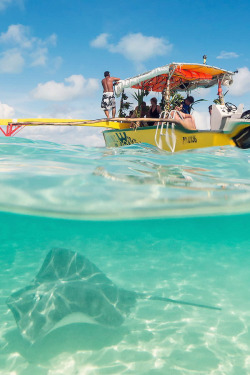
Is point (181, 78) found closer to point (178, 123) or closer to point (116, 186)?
point (178, 123)

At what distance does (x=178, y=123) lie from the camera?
34.3ft

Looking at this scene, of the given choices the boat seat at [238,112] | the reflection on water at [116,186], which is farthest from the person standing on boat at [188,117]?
the reflection on water at [116,186]

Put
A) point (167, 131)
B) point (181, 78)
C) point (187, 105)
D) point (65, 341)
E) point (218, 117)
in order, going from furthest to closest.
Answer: point (181, 78), point (187, 105), point (167, 131), point (218, 117), point (65, 341)

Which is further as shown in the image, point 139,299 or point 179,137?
point 179,137

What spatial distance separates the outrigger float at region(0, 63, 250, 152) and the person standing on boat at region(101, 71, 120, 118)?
541 millimetres

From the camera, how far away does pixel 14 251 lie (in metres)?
24.2

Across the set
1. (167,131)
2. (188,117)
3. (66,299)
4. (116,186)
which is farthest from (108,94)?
(66,299)

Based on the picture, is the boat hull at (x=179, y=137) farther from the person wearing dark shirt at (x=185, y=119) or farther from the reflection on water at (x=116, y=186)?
the reflection on water at (x=116, y=186)

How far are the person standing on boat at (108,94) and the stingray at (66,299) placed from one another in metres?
9.34

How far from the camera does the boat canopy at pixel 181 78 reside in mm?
11784

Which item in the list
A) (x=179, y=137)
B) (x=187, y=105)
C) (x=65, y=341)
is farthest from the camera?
(x=187, y=105)

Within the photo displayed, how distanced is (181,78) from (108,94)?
3587 mm

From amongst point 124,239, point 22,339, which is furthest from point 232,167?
point 124,239

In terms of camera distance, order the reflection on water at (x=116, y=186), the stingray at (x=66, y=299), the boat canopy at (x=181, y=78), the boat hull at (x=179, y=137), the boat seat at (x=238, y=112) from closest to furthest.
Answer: the stingray at (x=66, y=299)
the reflection on water at (x=116, y=186)
the boat hull at (x=179, y=137)
the boat seat at (x=238, y=112)
the boat canopy at (x=181, y=78)
